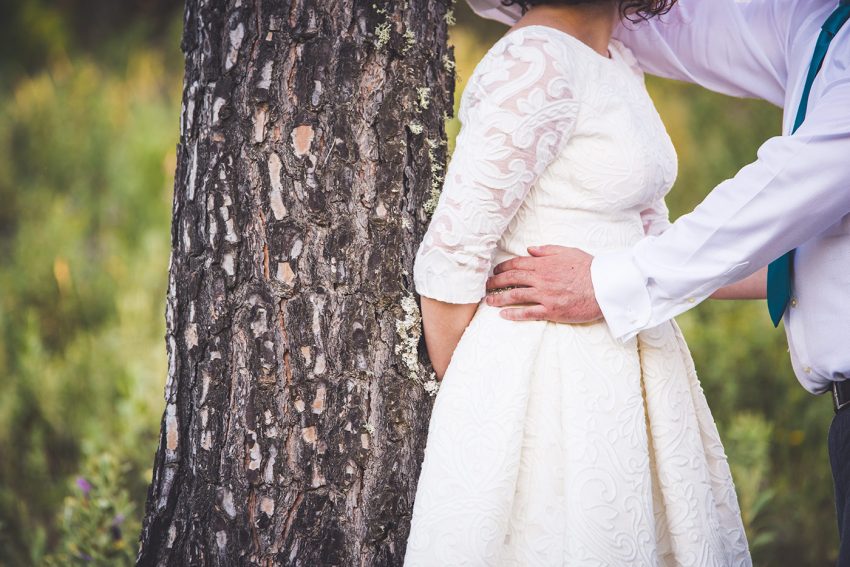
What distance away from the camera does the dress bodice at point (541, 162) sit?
4.34ft

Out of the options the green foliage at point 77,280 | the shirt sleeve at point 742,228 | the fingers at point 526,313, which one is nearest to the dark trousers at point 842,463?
the shirt sleeve at point 742,228

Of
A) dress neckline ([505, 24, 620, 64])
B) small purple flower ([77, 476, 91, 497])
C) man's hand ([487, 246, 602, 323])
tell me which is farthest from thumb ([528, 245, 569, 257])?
small purple flower ([77, 476, 91, 497])

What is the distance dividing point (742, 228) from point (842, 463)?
1.90 ft

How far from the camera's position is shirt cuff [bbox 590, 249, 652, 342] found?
4.58 feet

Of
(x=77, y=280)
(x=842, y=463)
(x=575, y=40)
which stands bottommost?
(x=842, y=463)

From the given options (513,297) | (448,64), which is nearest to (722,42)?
(448,64)

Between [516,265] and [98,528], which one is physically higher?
[516,265]

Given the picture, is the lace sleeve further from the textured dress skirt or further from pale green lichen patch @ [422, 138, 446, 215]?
pale green lichen patch @ [422, 138, 446, 215]

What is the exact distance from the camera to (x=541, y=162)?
1.36 meters

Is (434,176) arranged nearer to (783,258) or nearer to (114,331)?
(783,258)

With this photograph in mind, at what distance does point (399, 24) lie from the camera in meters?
1.55

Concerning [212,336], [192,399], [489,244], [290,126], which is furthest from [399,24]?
[192,399]

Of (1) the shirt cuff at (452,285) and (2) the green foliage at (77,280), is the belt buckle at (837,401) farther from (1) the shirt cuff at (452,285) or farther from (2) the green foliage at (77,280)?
(2) the green foliage at (77,280)

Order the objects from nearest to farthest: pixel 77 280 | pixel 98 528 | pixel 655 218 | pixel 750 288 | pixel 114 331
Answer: pixel 655 218
pixel 750 288
pixel 98 528
pixel 114 331
pixel 77 280
